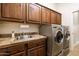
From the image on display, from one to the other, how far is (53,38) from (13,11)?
112 cm

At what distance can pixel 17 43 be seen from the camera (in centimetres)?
161

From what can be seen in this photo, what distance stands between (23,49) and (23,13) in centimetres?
72

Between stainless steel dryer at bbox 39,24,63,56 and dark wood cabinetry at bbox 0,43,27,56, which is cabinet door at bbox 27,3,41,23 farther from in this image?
dark wood cabinetry at bbox 0,43,27,56

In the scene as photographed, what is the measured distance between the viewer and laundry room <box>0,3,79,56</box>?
170 cm

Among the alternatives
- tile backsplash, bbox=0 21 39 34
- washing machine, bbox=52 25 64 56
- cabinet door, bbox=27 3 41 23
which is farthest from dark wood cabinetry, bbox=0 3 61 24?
washing machine, bbox=52 25 64 56

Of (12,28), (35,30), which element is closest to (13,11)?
(12,28)

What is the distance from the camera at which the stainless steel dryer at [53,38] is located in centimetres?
260

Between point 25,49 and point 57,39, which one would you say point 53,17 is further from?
point 25,49

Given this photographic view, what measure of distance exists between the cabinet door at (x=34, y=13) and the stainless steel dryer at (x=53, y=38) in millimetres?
289

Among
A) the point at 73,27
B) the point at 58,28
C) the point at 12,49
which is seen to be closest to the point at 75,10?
the point at 73,27

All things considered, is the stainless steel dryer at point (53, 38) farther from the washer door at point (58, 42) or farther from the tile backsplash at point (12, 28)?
the tile backsplash at point (12, 28)

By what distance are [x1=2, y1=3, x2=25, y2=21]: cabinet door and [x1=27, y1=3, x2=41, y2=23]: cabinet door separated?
0.22 m

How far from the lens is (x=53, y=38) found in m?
2.64

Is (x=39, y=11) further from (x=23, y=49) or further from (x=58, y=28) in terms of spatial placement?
(x=23, y=49)
